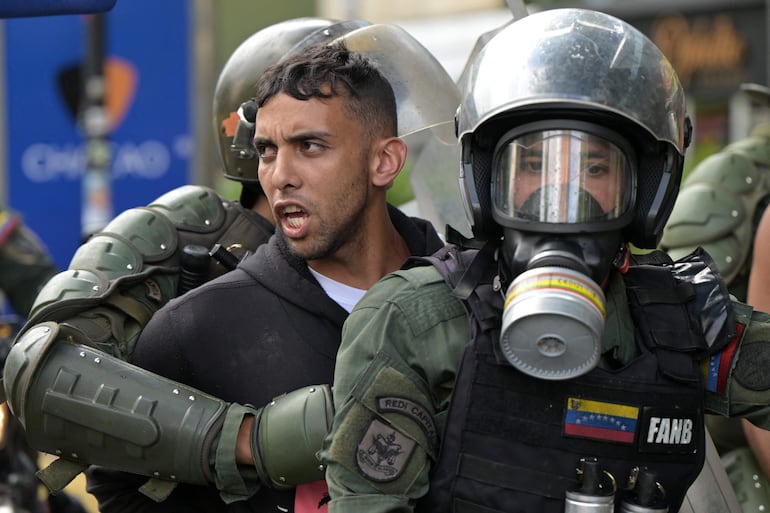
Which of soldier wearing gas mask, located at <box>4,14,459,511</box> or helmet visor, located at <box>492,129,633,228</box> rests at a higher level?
helmet visor, located at <box>492,129,633,228</box>

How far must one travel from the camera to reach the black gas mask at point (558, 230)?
255 cm

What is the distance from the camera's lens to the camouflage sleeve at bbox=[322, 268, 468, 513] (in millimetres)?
2678

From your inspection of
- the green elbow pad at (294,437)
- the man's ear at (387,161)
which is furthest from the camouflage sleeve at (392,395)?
the man's ear at (387,161)

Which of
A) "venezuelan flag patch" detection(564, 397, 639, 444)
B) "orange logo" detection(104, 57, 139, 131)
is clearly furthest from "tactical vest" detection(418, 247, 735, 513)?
"orange logo" detection(104, 57, 139, 131)

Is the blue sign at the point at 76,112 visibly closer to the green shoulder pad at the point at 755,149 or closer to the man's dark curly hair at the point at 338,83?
the green shoulder pad at the point at 755,149

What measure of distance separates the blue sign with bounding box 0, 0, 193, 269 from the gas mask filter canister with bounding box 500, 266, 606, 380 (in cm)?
1397

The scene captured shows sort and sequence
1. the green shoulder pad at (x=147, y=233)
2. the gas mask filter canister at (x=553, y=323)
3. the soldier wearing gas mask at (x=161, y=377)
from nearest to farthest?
the gas mask filter canister at (x=553, y=323) < the soldier wearing gas mask at (x=161, y=377) < the green shoulder pad at (x=147, y=233)

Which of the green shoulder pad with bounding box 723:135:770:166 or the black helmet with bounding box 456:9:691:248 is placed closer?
the black helmet with bounding box 456:9:691:248

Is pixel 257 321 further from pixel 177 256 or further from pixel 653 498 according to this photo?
pixel 653 498

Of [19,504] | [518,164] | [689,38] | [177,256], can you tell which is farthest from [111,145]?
[518,164]

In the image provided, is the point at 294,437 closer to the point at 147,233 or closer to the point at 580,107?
the point at 580,107

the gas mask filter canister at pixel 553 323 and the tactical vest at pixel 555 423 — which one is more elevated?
the gas mask filter canister at pixel 553 323

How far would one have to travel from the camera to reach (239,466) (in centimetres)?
322

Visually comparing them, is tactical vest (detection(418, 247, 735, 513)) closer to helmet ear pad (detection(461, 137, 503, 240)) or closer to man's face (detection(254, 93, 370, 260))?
helmet ear pad (detection(461, 137, 503, 240))
